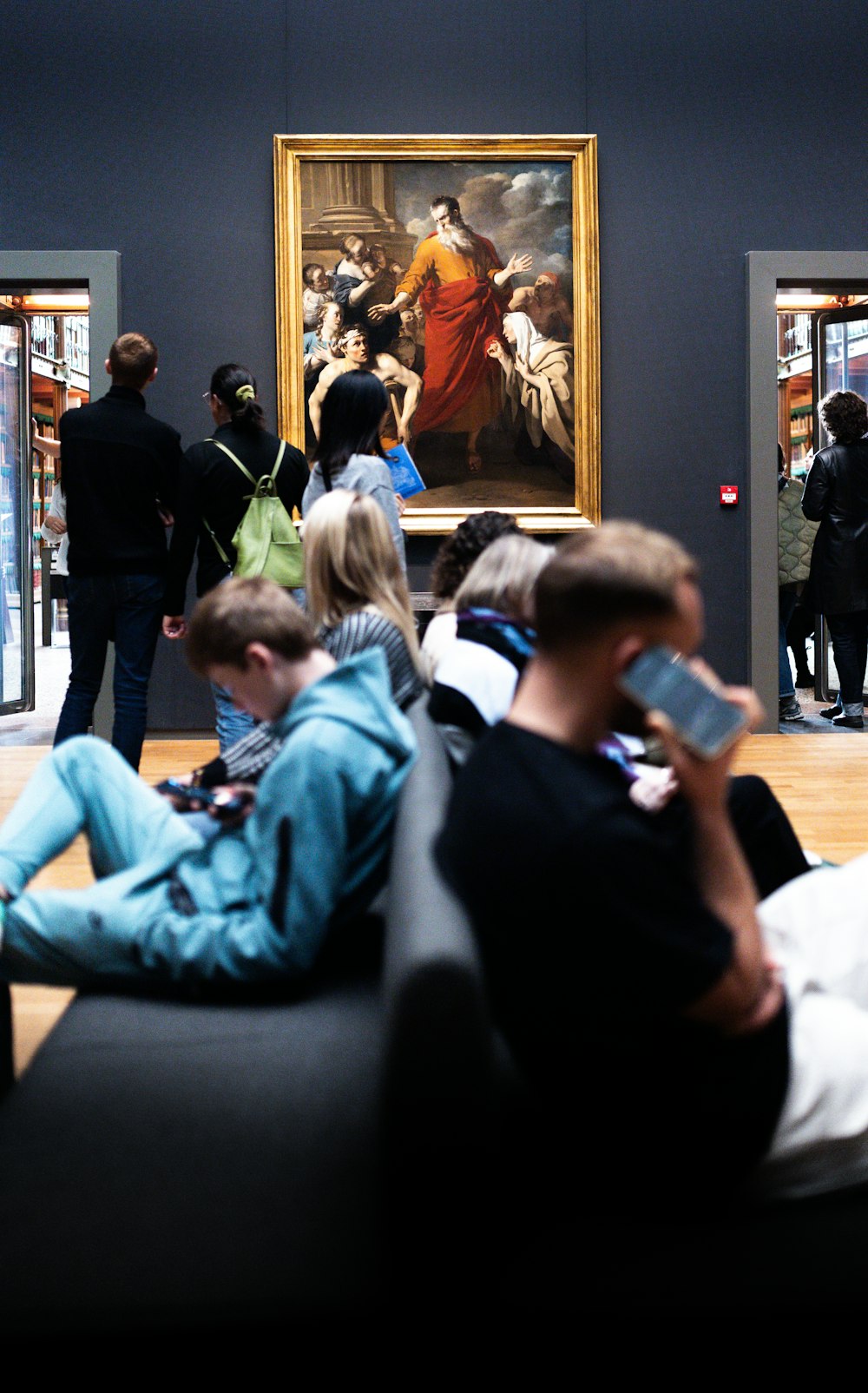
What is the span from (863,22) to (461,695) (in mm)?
8189

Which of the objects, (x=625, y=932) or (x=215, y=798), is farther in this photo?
(x=215, y=798)

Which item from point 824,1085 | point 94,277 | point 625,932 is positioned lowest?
point 824,1085

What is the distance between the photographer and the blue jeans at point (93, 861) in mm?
2623

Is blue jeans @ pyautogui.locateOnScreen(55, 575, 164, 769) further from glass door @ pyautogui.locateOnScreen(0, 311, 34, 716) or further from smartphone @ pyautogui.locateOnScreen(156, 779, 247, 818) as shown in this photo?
glass door @ pyautogui.locateOnScreen(0, 311, 34, 716)

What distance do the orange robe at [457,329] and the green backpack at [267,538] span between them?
3624 mm

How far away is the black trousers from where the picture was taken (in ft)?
33.5

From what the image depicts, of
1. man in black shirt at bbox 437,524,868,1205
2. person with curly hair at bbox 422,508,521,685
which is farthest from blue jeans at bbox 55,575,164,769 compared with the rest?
man in black shirt at bbox 437,524,868,1205

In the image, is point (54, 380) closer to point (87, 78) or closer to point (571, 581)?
point (87, 78)

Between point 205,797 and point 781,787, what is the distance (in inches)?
193

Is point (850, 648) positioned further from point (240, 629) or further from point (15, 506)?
point (240, 629)

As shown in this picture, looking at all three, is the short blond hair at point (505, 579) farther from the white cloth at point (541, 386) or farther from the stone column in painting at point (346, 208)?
the stone column in painting at point (346, 208)

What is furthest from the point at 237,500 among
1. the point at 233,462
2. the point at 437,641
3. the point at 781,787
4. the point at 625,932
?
the point at 625,932

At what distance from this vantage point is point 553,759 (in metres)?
1.71

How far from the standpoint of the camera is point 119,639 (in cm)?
644
